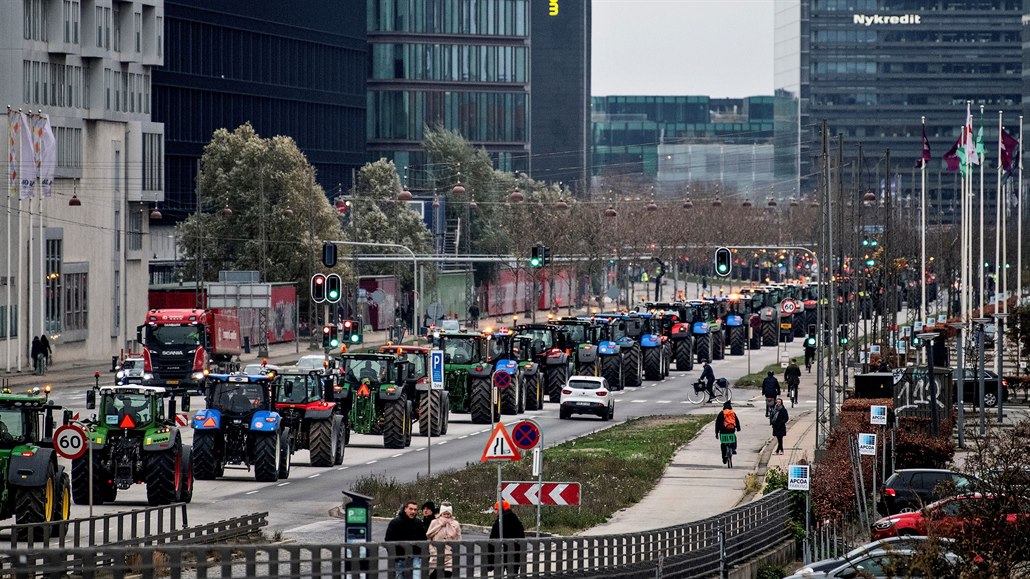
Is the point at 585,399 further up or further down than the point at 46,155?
further down

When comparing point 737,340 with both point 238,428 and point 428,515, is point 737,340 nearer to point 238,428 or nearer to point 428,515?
point 238,428

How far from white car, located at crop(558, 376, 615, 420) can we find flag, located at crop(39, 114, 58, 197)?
2843cm

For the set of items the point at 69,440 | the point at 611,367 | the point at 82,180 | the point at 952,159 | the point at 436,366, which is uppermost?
the point at 952,159

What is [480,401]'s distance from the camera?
2169 inches

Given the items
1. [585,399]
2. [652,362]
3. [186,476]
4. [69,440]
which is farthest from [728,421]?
[652,362]

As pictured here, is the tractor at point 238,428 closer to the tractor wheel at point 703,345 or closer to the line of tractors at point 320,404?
the line of tractors at point 320,404

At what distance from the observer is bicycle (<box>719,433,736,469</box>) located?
46625mm

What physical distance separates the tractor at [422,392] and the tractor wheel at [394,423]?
1357 mm

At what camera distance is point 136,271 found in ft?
302

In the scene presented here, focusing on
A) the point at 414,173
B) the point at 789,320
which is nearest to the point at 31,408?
the point at 789,320

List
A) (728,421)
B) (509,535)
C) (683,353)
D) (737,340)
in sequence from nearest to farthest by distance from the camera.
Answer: (509,535)
(728,421)
(683,353)
(737,340)

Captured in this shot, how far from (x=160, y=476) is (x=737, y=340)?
5678cm

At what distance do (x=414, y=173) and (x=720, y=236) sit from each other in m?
26.6

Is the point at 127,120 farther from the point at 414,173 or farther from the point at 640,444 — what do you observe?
the point at 414,173
